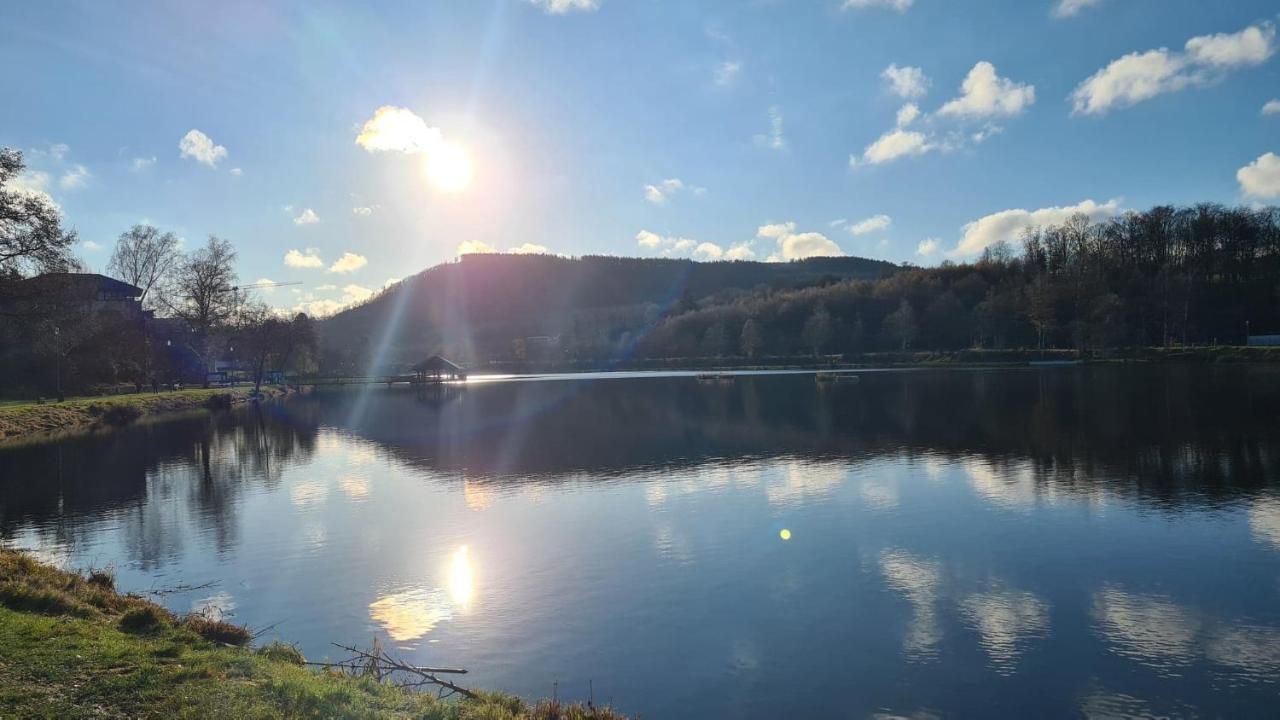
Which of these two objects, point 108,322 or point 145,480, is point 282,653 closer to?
point 145,480

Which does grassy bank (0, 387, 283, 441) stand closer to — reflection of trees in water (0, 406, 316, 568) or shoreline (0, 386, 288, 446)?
shoreline (0, 386, 288, 446)

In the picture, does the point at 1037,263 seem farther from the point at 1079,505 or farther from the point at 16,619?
the point at 16,619

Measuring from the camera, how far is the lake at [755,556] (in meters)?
8.93

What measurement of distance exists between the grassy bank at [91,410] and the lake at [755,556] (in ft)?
30.4

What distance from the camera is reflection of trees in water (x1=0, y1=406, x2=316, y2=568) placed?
57.0 ft

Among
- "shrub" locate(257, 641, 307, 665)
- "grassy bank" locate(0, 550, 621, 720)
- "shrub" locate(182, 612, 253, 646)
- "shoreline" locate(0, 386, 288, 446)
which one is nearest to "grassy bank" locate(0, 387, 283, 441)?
"shoreline" locate(0, 386, 288, 446)

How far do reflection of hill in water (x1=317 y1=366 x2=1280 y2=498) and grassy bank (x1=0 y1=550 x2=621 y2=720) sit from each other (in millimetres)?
14423

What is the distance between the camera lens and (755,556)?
1405 cm

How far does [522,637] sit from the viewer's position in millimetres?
10312

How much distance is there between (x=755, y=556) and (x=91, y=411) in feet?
154

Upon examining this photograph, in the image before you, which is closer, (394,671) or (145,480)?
(394,671)


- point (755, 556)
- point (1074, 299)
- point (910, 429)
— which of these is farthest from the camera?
point (1074, 299)

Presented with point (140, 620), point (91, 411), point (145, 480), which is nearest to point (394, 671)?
point (140, 620)

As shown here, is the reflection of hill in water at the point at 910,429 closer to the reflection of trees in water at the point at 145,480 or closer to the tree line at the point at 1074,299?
the reflection of trees in water at the point at 145,480
